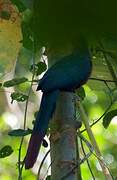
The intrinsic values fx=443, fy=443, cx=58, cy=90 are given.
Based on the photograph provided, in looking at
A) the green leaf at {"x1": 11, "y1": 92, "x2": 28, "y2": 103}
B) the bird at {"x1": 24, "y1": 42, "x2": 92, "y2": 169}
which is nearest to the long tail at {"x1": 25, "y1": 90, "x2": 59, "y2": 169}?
the bird at {"x1": 24, "y1": 42, "x2": 92, "y2": 169}

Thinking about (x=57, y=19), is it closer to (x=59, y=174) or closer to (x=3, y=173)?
(x=59, y=174)

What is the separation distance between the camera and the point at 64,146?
1.03m

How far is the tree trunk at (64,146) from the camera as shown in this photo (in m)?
1.02

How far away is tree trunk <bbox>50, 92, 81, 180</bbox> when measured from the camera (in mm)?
1024

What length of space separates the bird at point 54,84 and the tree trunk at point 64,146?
4cm

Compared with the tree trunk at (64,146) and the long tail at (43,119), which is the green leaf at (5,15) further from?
the tree trunk at (64,146)

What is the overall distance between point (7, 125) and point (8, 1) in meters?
1.62

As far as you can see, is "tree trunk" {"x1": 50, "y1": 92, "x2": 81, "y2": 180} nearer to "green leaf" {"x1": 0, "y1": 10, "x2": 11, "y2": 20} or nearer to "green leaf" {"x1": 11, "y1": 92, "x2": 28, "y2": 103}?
"green leaf" {"x1": 11, "y1": 92, "x2": 28, "y2": 103}

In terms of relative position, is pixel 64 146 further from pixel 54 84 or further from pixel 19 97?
pixel 19 97

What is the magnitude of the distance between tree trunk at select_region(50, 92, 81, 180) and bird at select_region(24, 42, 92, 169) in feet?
0.14

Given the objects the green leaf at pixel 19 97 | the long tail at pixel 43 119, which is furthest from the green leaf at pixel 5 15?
the long tail at pixel 43 119

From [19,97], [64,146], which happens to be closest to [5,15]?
[19,97]

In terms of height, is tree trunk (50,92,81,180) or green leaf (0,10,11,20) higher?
green leaf (0,10,11,20)

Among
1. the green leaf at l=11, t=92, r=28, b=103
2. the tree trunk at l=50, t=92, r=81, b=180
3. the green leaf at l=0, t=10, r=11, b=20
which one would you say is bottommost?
the green leaf at l=11, t=92, r=28, b=103
